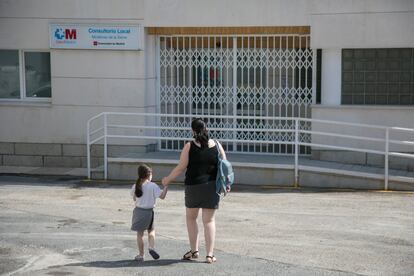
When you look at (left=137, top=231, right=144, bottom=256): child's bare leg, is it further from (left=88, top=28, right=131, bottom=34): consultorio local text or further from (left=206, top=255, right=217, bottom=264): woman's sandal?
(left=88, top=28, right=131, bottom=34): consultorio local text

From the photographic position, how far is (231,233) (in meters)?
11.1

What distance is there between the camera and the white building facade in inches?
596

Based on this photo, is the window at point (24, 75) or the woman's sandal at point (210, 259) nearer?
the woman's sandal at point (210, 259)

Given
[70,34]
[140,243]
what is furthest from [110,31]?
[140,243]

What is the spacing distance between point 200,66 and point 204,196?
7417mm

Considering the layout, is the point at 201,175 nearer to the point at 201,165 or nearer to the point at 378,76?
the point at 201,165

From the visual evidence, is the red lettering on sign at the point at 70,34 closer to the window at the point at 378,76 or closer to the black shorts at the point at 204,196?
→ the window at the point at 378,76

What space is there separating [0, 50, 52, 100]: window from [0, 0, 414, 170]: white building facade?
2cm

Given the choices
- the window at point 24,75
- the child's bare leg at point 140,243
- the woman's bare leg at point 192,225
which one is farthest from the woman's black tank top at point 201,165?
the window at point 24,75

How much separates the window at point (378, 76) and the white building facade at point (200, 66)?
0.02 m

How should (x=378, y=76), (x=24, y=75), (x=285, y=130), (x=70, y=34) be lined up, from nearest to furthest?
(x=285, y=130) < (x=378, y=76) < (x=70, y=34) < (x=24, y=75)

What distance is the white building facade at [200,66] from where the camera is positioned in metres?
15.1

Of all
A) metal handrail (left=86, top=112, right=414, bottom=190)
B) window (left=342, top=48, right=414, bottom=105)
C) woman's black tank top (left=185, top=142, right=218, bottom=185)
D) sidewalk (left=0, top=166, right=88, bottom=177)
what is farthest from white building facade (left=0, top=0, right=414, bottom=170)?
woman's black tank top (left=185, top=142, right=218, bottom=185)

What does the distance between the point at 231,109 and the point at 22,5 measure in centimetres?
470
